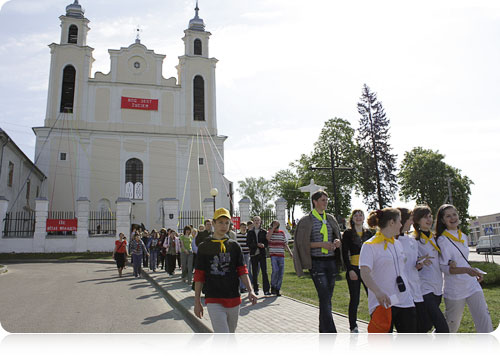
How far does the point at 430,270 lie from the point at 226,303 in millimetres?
2410

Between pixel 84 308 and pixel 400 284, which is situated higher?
pixel 400 284

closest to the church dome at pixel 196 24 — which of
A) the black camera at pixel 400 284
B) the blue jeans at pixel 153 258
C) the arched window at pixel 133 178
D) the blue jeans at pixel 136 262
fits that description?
the arched window at pixel 133 178

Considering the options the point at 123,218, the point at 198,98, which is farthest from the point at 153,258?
the point at 198,98

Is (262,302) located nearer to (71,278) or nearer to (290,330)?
(290,330)

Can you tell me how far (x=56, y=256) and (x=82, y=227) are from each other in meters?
2.66

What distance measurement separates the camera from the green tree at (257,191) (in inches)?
2975

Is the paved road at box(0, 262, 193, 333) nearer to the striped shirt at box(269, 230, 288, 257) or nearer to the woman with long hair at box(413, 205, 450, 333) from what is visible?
the striped shirt at box(269, 230, 288, 257)

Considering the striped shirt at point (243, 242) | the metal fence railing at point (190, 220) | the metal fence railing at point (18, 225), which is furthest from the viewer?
the metal fence railing at point (190, 220)

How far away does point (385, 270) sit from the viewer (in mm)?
3793

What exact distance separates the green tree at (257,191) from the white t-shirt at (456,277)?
7042 cm

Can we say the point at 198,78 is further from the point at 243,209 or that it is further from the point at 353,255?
the point at 353,255

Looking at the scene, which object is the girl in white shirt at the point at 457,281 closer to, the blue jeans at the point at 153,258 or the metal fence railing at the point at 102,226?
the blue jeans at the point at 153,258

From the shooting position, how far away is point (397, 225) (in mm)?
3961

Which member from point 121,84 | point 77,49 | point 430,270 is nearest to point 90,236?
point 121,84
